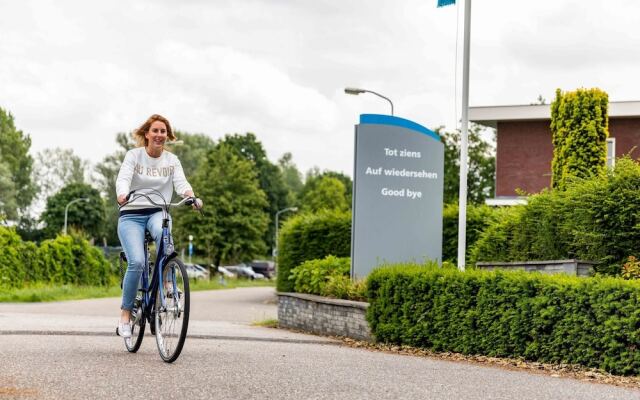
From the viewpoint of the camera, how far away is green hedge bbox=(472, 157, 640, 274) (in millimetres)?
12906

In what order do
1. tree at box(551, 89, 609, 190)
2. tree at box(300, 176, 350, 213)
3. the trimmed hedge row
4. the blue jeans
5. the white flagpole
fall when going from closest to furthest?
the blue jeans, the white flagpole, tree at box(551, 89, 609, 190), the trimmed hedge row, tree at box(300, 176, 350, 213)

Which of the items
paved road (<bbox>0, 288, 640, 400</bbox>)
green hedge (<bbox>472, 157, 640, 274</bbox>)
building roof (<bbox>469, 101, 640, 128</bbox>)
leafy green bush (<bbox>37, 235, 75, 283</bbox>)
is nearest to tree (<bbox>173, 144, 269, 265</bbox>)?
leafy green bush (<bbox>37, 235, 75, 283</bbox>)

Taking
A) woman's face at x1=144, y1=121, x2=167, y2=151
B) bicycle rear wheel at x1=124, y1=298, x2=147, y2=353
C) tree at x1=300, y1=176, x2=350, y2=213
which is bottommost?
bicycle rear wheel at x1=124, y1=298, x2=147, y2=353

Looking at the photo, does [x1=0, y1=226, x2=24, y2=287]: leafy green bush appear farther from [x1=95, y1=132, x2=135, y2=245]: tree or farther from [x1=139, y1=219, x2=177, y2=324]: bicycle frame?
[x1=95, y1=132, x2=135, y2=245]: tree

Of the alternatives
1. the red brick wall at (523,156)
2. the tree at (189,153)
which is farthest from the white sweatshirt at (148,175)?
the tree at (189,153)

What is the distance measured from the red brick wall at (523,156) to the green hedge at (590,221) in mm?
21367

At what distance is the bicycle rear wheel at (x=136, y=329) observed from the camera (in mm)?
8750

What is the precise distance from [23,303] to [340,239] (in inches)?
397

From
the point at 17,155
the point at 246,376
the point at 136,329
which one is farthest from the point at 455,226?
the point at 17,155

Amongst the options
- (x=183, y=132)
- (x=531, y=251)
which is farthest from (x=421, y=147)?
(x=183, y=132)

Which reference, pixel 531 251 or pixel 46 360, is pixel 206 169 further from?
pixel 46 360

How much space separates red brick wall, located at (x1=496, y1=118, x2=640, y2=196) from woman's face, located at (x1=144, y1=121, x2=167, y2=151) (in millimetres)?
28926

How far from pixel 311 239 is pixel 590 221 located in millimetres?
13112

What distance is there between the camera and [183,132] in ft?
373
